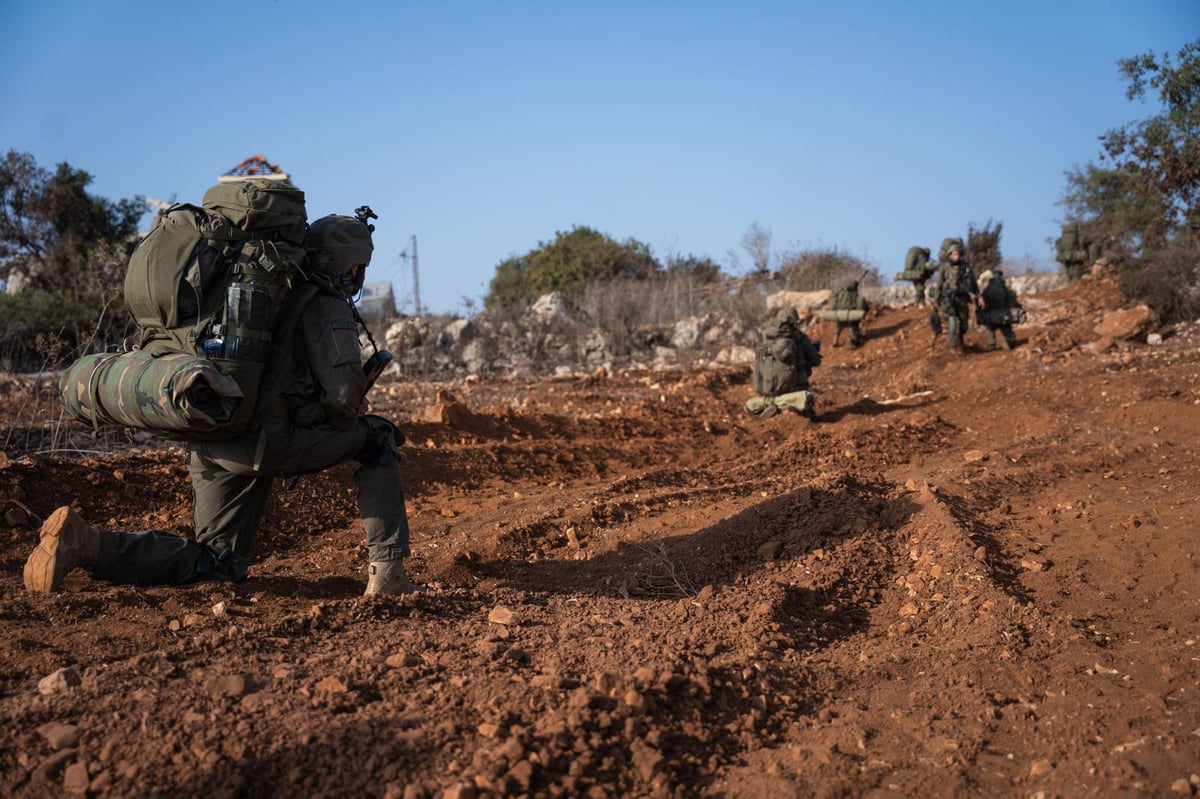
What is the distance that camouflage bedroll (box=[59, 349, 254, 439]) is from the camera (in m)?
3.61

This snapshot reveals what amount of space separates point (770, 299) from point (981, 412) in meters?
11.6

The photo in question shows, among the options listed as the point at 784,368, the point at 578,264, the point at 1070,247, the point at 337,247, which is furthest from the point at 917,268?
the point at 337,247

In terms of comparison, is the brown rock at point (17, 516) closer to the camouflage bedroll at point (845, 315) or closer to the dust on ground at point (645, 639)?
the dust on ground at point (645, 639)

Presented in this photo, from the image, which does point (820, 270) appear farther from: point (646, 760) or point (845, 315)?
point (646, 760)

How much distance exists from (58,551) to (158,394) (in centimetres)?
83

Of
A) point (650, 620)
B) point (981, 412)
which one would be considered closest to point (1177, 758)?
point (650, 620)

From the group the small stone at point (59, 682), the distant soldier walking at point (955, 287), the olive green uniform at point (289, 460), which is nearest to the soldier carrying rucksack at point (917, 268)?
the distant soldier walking at point (955, 287)

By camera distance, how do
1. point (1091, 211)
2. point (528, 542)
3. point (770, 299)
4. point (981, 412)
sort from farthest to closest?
point (1091, 211) → point (770, 299) → point (981, 412) → point (528, 542)

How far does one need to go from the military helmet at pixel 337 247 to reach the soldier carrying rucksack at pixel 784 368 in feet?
22.7

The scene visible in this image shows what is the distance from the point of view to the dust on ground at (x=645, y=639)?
2.72 meters

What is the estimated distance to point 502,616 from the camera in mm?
4047

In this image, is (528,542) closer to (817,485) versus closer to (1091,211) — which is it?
(817,485)

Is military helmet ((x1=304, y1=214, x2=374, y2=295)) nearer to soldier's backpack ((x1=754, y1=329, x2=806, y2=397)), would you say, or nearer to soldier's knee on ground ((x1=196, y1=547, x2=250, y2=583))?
soldier's knee on ground ((x1=196, y1=547, x2=250, y2=583))

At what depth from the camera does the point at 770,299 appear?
22.3 m
